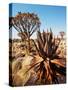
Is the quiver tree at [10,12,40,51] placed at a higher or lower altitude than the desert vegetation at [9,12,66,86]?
higher

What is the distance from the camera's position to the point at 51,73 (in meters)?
1.94

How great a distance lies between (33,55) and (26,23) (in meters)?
0.24

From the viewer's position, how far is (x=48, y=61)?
1.95 m

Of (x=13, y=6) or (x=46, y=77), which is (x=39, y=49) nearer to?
(x=46, y=77)

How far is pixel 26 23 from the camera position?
6.22ft

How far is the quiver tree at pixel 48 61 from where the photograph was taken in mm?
1920

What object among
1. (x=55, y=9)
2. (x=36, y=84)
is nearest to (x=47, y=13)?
(x=55, y=9)

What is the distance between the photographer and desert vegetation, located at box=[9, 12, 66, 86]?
6.11 feet

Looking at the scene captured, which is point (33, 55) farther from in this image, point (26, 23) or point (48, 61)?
point (26, 23)

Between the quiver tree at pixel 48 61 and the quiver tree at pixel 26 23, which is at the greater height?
the quiver tree at pixel 26 23

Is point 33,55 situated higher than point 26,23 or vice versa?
point 26,23

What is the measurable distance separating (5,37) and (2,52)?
112mm

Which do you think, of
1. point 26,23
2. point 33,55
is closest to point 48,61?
point 33,55

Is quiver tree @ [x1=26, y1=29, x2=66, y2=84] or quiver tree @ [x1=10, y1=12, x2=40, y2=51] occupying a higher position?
quiver tree @ [x1=10, y1=12, x2=40, y2=51]
